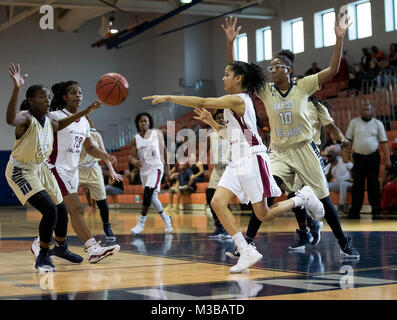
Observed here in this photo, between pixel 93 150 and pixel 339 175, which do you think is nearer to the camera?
pixel 93 150

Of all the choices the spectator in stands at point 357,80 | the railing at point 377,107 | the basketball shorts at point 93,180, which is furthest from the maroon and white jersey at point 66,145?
the spectator in stands at point 357,80

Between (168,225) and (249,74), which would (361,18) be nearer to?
(168,225)

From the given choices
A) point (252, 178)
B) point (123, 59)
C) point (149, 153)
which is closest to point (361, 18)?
point (123, 59)

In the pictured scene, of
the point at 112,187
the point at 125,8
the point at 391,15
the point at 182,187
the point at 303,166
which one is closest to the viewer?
the point at 303,166

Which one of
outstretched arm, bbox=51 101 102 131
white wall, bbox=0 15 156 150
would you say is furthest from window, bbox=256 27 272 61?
outstretched arm, bbox=51 101 102 131

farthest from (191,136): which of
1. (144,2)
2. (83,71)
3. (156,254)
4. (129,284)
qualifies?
(129,284)

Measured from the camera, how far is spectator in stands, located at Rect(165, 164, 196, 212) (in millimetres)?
17472

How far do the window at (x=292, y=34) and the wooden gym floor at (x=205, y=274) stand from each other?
15.9 metres

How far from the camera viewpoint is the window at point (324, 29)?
71.8ft

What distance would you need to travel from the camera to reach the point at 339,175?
1389cm

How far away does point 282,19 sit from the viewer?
23.8 meters

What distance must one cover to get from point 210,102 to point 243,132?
1.52ft

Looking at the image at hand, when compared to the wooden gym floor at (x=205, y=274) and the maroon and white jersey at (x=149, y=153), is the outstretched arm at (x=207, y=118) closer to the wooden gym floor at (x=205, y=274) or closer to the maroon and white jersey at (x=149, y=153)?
the wooden gym floor at (x=205, y=274)

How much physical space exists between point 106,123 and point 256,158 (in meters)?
23.2
